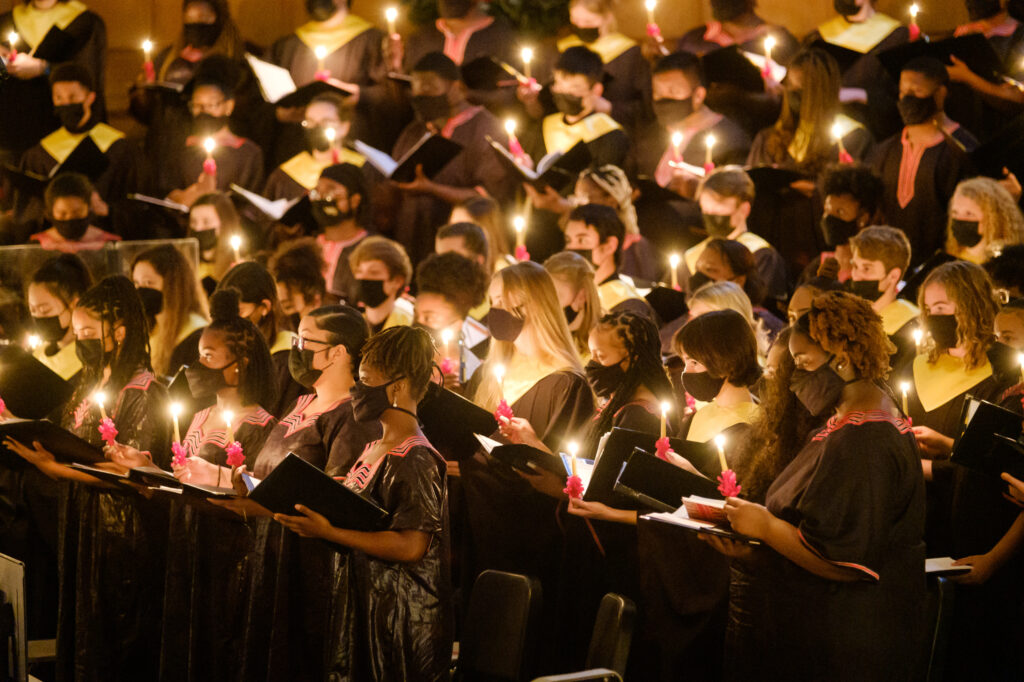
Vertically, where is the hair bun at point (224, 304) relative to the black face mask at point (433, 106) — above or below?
above

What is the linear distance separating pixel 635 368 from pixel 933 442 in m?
1.09

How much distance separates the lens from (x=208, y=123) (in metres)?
7.66

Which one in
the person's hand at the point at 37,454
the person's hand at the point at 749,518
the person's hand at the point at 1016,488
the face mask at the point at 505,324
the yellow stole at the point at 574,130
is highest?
the person's hand at the point at 749,518

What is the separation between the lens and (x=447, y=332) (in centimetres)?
510

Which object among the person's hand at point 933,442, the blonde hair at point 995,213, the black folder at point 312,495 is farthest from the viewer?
the blonde hair at point 995,213

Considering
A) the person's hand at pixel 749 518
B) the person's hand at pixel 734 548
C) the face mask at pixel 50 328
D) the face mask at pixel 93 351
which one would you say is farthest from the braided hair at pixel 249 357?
the person's hand at pixel 749 518

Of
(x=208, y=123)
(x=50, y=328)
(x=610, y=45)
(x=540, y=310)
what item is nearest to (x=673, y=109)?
(x=610, y=45)

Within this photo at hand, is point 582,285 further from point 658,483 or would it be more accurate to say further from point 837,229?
point 658,483

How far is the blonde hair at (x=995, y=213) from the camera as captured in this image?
545 centimetres

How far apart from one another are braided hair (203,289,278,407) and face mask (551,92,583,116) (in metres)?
3.25

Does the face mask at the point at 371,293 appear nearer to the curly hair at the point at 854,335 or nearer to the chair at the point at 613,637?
the chair at the point at 613,637

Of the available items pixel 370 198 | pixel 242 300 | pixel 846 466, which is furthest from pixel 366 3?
pixel 846 466

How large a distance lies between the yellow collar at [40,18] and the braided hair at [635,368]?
19.7 feet

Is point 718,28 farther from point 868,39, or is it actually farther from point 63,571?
point 63,571
